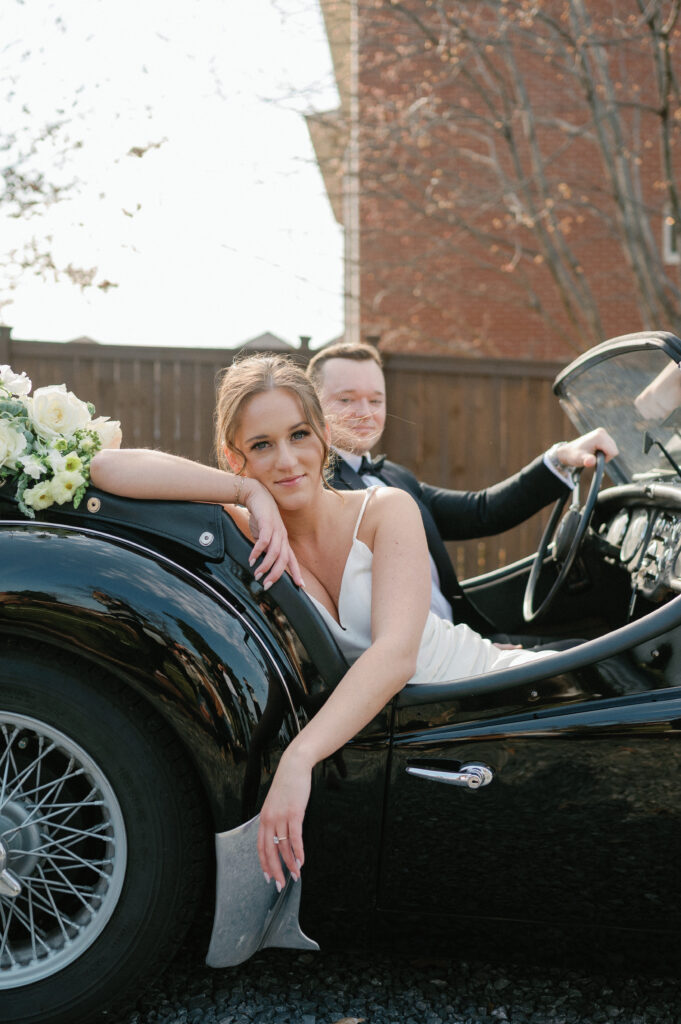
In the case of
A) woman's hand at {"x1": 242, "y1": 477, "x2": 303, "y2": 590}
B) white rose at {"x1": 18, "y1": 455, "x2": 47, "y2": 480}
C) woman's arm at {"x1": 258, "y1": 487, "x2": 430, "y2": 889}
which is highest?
white rose at {"x1": 18, "y1": 455, "x2": 47, "y2": 480}

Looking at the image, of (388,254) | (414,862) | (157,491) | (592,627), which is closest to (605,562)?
(592,627)

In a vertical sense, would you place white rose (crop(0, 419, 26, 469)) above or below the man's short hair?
below

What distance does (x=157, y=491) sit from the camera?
179 cm

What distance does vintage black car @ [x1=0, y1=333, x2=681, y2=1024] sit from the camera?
5.44 feet

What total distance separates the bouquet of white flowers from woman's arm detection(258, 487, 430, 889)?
2.07 ft

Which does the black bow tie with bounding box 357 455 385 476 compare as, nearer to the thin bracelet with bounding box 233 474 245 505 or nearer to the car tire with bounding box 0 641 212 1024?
the thin bracelet with bounding box 233 474 245 505

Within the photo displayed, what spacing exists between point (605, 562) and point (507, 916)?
1.23 meters

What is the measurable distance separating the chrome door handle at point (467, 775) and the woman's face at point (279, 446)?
64 cm

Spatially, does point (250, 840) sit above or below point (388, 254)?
below

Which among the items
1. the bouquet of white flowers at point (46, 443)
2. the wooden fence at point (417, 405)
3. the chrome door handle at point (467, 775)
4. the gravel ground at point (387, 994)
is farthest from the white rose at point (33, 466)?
the wooden fence at point (417, 405)

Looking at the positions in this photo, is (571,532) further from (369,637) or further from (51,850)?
(51,850)

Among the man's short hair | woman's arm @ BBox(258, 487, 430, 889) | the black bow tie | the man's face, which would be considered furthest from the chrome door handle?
the man's short hair

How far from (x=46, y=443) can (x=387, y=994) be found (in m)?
1.36

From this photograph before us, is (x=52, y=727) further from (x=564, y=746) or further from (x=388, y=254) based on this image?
(x=388, y=254)
